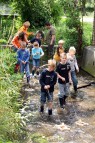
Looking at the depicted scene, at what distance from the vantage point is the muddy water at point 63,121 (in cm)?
739

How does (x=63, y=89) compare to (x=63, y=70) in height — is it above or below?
below

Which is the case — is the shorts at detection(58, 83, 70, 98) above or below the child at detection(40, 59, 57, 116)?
below

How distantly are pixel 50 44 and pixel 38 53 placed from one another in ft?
8.86

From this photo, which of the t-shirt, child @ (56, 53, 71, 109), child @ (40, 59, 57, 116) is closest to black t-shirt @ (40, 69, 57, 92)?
child @ (40, 59, 57, 116)

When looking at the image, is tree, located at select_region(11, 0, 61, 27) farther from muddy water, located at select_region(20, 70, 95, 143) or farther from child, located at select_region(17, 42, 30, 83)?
muddy water, located at select_region(20, 70, 95, 143)

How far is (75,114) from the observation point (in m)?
9.21

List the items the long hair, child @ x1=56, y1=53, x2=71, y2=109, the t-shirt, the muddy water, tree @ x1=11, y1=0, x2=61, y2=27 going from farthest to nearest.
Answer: tree @ x1=11, y1=0, x2=61, y2=27 < the t-shirt < the long hair < child @ x1=56, y1=53, x2=71, y2=109 < the muddy water

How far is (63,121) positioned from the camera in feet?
28.3

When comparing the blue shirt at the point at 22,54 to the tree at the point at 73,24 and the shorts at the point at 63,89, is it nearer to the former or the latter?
the shorts at the point at 63,89

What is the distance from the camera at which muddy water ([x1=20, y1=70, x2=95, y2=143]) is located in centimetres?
739

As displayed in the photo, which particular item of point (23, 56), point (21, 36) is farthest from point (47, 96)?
point (21, 36)

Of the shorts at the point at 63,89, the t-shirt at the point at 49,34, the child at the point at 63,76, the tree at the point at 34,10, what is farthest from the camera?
the tree at the point at 34,10

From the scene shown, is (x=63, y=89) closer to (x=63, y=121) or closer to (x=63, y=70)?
(x=63, y=70)

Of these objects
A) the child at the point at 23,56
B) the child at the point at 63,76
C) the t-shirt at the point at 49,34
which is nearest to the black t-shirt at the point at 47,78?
the child at the point at 63,76
